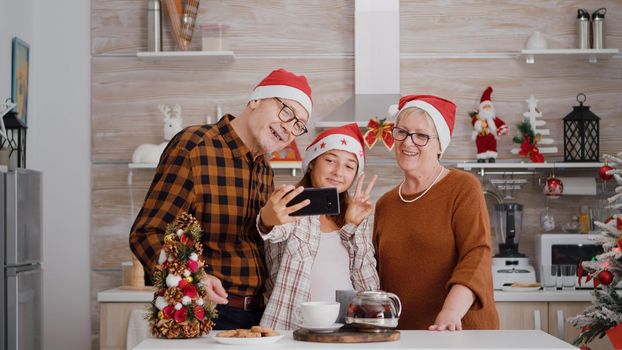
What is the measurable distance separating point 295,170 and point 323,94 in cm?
46

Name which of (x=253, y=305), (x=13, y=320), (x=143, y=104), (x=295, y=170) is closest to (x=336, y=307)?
(x=253, y=305)

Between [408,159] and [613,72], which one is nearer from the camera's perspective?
[408,159]

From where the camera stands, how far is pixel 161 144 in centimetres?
509

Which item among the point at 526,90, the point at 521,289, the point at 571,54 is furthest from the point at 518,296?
the point at 571,54

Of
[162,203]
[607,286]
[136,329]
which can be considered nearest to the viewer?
[162,203]

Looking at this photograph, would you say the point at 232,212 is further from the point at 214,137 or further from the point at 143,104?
the point at 143,104

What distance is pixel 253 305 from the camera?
8.78ft

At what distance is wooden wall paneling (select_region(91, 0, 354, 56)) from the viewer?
17.0ft

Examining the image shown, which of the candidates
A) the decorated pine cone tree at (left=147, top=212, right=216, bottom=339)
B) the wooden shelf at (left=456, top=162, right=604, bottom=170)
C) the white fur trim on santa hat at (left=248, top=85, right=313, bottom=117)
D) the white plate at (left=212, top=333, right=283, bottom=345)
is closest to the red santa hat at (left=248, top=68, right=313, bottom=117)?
the white fur trim on santa hat at (left=248, top=85, right=313, bottom=117)

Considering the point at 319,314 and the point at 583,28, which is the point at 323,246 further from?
the point at 583,28

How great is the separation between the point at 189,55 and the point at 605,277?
246 cm

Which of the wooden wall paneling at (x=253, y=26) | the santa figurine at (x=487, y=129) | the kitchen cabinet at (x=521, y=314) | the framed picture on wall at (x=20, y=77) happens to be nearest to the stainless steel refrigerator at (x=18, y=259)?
the framed picture on wall at (x=20, y=77)

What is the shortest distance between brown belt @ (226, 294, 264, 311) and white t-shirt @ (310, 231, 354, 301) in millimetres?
203

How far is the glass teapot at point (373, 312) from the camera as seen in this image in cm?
224
